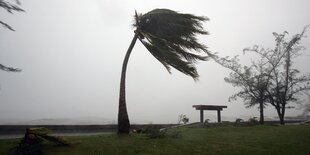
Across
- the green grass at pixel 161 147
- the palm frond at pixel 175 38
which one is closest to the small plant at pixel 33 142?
the green grass at pixel 161 147

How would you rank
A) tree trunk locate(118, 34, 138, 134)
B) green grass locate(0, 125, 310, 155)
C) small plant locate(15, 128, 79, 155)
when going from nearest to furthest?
small plant locate(15, 128, 79, 155), green grass locate(0, 125, 310, 155), tree trunk locate(118, 34, 138, 134)

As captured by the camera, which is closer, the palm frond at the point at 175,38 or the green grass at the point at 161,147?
the green grass at the point at 161,147

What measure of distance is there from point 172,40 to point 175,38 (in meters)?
0.19

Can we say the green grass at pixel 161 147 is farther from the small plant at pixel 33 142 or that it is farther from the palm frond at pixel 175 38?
the palm frond at pixel 175 38

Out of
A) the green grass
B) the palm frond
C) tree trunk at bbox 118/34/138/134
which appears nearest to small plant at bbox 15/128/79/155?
the green grass

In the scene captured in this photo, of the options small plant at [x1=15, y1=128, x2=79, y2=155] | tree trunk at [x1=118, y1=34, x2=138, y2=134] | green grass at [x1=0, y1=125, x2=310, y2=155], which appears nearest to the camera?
small plant at [x1=15, y1=128, x2=79, y2=155]

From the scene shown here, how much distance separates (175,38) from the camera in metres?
13.7

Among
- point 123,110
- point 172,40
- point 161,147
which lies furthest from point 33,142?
point 172,40

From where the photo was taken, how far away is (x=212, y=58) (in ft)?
45.0

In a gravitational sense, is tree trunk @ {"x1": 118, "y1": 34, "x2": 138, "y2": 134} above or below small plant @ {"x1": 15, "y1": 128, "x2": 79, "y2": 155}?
above

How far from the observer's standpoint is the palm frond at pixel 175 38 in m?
13.4

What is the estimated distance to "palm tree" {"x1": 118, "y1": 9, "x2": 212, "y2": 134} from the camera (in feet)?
43.5

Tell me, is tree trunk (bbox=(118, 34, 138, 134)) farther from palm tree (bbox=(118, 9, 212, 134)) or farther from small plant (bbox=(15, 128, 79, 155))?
small plant (bbox=(15, 128, 79, 155))

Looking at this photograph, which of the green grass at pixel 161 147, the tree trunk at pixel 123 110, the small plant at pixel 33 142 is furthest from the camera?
the tree trunk at pixel 123 110
